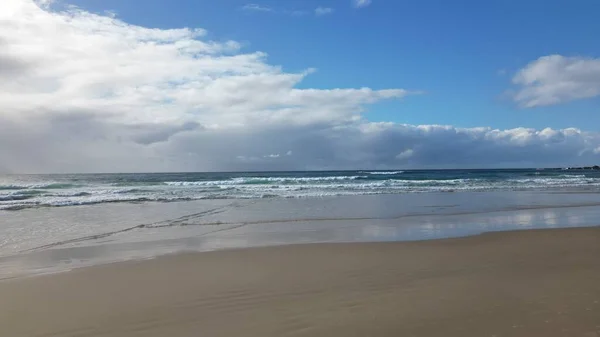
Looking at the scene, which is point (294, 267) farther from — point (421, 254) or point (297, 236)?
point (297, 236)

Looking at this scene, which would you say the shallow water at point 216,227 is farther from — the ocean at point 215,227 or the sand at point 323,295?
the sand at point 323,295

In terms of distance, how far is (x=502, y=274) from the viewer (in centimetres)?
592

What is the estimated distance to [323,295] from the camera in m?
5.10

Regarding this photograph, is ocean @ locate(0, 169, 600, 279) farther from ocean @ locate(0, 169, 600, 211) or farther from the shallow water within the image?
ocean @ locate(0, 169, 600, 211)

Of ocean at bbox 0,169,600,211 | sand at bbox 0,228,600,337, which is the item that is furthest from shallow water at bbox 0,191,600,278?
ocean at bbox 0,169,600,211

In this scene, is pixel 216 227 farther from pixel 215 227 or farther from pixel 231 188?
pixel 231 188

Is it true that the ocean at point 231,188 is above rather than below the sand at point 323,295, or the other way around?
above

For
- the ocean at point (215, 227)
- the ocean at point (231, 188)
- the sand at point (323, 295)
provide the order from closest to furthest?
the sand at point (323, 295) < the ocean at point (215, 227) < the ocean at point (231, 188)

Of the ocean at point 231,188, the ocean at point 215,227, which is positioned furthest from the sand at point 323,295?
the ocean at point 231,188

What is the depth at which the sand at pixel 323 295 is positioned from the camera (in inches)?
163

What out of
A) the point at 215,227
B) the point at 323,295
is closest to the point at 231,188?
the point at 215,227

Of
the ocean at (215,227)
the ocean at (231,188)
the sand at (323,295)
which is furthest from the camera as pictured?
the ocean at (231,188)

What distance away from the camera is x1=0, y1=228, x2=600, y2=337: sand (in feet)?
13.6

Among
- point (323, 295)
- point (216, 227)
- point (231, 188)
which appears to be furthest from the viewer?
point (231, 188)
